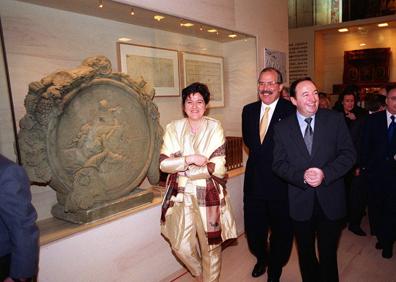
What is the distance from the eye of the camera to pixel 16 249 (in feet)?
4.38

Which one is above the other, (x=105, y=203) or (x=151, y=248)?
(x=105, y=203)

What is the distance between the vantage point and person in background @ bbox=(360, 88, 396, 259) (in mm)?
3066

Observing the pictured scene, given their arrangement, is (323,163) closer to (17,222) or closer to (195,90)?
(195,90)

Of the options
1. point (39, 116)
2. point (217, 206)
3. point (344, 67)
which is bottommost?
point (217, 206)

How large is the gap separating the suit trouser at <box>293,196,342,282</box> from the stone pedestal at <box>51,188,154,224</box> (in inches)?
47.0

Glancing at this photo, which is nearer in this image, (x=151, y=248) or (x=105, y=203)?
(x=105, y=203)

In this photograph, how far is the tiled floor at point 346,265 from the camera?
2744 millimetres

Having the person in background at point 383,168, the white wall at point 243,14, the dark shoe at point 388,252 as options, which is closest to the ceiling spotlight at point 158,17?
the white wall at point 243,14

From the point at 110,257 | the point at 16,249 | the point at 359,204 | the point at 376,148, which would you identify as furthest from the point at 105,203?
the point at 359,204

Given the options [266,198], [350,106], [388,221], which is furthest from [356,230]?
[266,198]

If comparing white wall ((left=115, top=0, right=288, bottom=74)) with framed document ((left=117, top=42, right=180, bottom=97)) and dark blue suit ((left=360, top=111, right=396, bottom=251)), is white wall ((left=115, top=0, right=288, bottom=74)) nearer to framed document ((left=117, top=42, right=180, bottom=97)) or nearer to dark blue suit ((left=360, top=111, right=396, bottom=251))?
framed document ((left=117, top=42, right=180, bottom=97))

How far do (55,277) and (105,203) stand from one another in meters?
0.58

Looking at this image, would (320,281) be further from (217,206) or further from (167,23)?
(167,23)

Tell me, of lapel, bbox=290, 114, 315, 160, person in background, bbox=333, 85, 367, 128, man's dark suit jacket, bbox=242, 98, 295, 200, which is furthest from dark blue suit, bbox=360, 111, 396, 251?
lapel, bbox=290, 114, 315, 160
